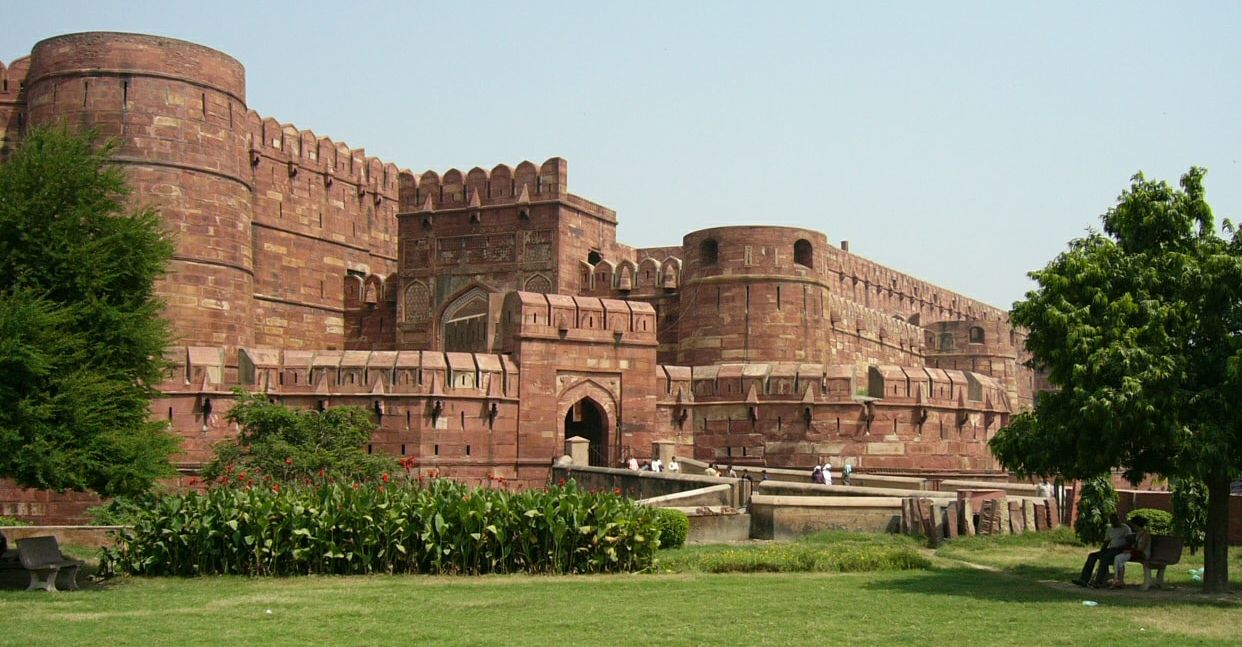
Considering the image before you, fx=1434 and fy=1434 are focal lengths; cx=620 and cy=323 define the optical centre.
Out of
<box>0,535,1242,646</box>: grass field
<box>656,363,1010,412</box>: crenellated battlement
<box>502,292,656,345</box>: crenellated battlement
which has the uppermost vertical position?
<box>502,292,656,345</box>: crenellated battlement

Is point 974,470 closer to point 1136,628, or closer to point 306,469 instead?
point 306,469

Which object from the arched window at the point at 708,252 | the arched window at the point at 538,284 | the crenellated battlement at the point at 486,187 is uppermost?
the crenellated battlement at the point at 486,187

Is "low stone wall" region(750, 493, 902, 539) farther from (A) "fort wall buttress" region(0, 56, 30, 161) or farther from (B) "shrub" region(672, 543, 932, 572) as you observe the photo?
(A) "fort wall buttress" region(0, 56, 30, 161)

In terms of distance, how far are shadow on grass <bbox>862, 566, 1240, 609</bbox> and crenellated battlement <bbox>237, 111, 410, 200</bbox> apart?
2386 centimetres

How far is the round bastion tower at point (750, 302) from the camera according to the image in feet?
109

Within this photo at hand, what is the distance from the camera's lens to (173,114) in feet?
97.5

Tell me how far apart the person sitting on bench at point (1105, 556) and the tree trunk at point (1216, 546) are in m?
0.76

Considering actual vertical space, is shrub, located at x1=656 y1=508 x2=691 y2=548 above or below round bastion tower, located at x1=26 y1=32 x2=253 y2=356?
below

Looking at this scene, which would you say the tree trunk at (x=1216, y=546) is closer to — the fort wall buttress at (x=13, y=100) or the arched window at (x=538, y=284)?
the arched window at (x=538, y=284)

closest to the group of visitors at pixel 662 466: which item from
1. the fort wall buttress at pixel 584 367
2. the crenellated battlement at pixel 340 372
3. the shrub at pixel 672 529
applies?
the fort wall buttress at pixel 584 367

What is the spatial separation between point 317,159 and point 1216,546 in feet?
92.0

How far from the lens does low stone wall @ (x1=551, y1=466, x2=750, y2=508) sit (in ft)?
71.6

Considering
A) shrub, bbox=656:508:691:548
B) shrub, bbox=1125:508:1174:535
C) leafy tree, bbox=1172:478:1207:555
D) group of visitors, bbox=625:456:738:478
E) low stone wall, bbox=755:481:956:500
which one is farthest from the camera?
group of visitors, bbox=625:456:738:478

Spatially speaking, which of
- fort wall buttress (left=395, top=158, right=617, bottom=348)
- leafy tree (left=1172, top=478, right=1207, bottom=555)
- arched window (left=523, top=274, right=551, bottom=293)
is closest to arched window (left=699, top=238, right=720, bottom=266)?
fort wall buttress (left=395, top=158, right=617, bottom=348)
